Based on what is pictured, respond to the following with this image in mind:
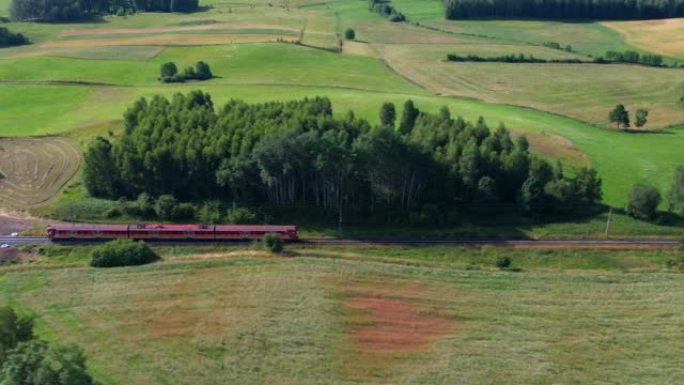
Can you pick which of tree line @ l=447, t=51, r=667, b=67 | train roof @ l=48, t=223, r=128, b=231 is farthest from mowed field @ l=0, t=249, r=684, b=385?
tree line @ l=447, t=51, r=667, b=67

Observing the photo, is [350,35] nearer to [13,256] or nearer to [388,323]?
[13,256]

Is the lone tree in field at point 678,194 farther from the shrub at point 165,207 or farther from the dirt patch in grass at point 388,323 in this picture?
the shrub at point 165,207

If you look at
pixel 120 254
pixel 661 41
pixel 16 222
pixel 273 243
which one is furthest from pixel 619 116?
pixel 16 222

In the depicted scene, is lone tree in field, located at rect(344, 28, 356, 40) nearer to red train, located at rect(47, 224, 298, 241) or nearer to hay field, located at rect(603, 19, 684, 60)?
hay field, located at rect(603, 19, 684, 60)

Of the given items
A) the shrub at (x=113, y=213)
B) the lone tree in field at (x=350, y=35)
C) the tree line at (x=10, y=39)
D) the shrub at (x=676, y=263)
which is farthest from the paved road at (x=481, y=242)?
the lone tree in field at (x=350, y=35)

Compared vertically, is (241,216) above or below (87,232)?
above
